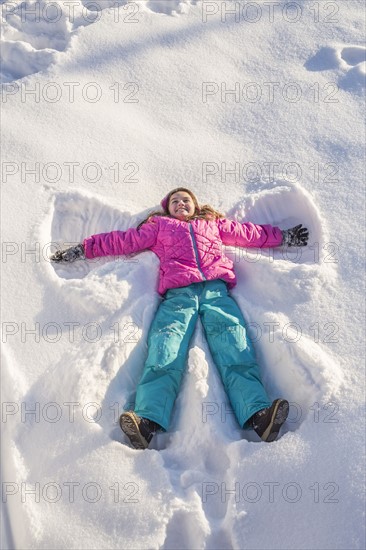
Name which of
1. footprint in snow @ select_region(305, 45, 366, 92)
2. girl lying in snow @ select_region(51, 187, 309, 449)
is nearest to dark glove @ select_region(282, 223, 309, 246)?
girl lying in snow @ select_region(51, 187, 309, 449)

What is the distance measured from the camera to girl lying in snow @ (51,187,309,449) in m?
2.18

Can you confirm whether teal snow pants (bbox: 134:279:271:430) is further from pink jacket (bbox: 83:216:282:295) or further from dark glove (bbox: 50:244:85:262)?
dark glove (bbox: 50:244:85:262)

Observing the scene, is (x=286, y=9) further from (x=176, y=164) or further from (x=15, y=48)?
(x=15, y=48)

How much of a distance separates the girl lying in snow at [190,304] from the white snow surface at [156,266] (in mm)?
65

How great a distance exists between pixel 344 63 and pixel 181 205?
1578mm

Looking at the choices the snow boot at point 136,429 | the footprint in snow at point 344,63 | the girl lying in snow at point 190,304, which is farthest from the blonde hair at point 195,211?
the footprint in snow at point 344,63

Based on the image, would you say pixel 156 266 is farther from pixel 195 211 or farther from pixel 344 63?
pixel 344 63

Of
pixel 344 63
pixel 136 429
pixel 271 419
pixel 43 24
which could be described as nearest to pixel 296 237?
pixel 271 419

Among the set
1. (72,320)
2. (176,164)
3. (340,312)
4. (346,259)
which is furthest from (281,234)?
(72,320)

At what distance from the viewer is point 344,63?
138 inches

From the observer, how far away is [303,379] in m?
2.26

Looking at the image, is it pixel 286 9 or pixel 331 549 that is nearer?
pixel 331 549

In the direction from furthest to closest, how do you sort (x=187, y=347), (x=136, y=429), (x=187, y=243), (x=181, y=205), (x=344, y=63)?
1. (x=344, y=63)
2. (x=181, y=205)
3. (x=187, y=243)
4. (x=187, y=347)
5. (x=136, y=429)

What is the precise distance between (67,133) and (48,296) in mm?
1099
